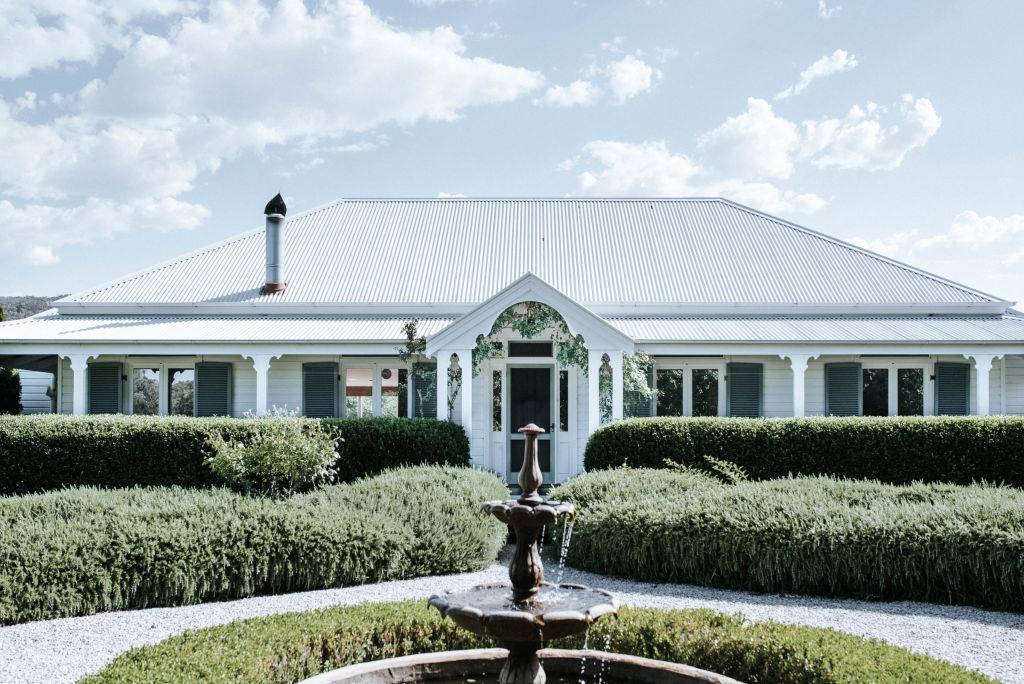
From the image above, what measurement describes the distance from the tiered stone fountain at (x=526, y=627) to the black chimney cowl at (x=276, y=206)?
15.5 m

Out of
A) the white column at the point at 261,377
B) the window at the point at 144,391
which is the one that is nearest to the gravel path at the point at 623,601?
the white column at the point at 261,377

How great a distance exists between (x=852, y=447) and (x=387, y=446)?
7429 mm

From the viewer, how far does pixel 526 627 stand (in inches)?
170

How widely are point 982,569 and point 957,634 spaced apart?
1234mm

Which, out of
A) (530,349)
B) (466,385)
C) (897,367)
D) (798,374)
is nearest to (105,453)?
(466,385)

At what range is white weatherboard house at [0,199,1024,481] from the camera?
15.2 metres

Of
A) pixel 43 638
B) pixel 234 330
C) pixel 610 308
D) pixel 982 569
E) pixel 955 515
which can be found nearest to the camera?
pixel 43 638

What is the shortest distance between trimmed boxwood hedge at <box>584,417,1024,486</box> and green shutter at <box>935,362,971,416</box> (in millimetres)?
4580

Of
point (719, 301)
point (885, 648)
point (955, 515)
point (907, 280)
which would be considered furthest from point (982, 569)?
point (907, 280)

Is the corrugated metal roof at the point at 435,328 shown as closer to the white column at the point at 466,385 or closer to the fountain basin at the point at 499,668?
the white column at the point at 466,385

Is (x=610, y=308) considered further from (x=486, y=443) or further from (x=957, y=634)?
(x=957, y=634)

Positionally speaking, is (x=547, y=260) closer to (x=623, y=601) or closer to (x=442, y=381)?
(x=442, y=381)

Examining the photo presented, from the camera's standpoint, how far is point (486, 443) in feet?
49.7

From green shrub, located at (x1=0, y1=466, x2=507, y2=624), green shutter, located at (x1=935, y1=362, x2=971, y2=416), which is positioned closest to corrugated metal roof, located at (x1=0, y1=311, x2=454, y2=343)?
green shrub, located at (x1=0, y1=466, x2=507, y2=624)
